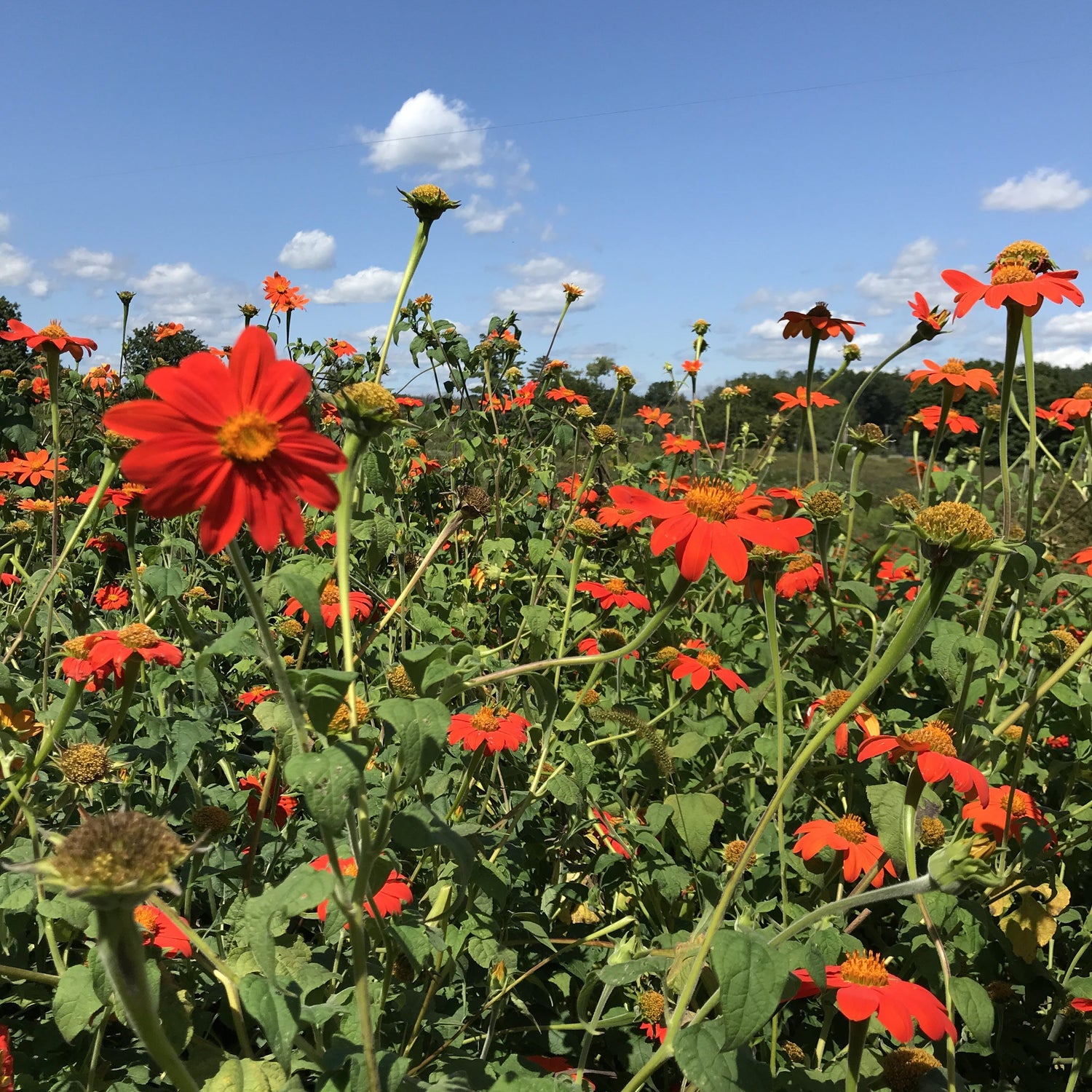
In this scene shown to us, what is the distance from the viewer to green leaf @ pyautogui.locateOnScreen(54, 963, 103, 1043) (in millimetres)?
1158

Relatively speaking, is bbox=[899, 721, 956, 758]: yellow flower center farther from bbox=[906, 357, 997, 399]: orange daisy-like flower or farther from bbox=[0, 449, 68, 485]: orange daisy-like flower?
bbox=[0, 449, 68, 485]: orange daisy-like flower

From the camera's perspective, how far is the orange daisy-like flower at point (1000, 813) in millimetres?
1887

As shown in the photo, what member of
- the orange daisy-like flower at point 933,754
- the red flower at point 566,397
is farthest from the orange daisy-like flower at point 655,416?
the orange daisy-like flower at point 933,754

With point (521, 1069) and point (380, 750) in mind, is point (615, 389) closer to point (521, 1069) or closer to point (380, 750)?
point (380, 750)

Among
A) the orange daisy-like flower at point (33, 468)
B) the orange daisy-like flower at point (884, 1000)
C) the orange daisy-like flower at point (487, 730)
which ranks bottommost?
the orange daisy-like flower at point (884, 1000)

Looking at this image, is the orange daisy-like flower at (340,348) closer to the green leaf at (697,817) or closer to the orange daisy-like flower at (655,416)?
the orange daisy-like flower at (655,416)

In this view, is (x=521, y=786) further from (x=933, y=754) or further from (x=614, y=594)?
(x=933, y=754)

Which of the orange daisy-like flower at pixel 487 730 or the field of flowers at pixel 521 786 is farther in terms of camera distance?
the orange daisy-like flower at pixel 487 730

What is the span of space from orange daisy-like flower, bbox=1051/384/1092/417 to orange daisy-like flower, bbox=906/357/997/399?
26 centimetres

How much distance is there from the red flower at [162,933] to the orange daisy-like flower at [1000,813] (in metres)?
1.52

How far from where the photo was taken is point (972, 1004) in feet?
5.21

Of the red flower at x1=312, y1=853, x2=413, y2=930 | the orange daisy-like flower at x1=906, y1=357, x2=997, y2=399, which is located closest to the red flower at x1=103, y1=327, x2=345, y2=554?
the red flower at x1=312, y1=853, x2=413, y2=930

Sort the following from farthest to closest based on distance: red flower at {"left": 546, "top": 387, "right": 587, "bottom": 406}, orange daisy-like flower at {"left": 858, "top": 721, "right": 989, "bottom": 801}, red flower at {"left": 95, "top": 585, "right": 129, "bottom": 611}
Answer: red flower at {"left": 546, "top": 387, "right": 587, "bottom": 406} → red flower at {"left": 95, "top": 585, "right": 129, "bottom": 611} → orange daisy-like flower at {"left": 858, "top": 721, "right": 989, "bottom": 801}

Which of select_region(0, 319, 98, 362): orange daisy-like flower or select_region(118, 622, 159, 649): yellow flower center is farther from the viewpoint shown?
select_region(0, 319, 98, 362): orange daisy-like flower
